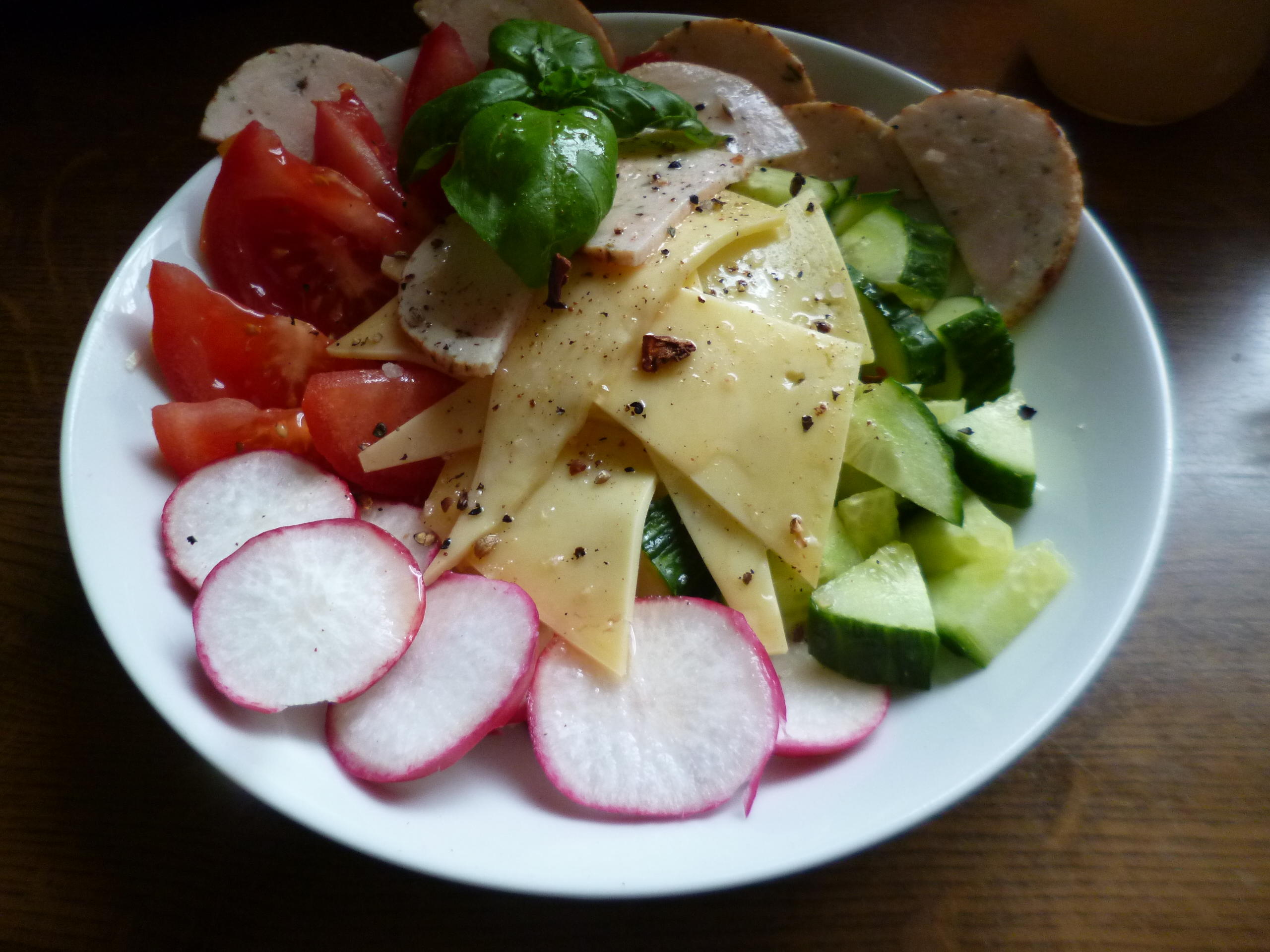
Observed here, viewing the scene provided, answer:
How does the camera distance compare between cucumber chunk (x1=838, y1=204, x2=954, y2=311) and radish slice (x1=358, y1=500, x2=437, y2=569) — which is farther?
cucumber chunk (x1=838, y1=204, x2=954, y2=311)

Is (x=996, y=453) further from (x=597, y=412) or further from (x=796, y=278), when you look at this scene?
(x=597, y=412)

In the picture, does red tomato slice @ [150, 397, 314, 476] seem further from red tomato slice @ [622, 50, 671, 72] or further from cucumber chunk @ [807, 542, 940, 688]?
red tomato slice @ [622, 50, 671, 72]

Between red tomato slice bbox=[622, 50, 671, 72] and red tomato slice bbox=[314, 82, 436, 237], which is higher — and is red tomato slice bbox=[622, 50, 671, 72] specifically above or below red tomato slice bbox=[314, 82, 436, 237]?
above

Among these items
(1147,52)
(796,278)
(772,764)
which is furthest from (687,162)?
(1147,52)

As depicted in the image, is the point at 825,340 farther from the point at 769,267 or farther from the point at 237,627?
the point at 237,627

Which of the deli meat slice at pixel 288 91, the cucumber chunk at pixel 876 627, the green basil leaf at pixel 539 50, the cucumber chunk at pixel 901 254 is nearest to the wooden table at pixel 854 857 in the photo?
the cucumber chunk at pixel 876 627

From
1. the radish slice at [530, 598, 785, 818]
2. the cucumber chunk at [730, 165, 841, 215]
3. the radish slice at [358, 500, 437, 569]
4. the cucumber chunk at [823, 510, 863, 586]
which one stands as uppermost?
the cucumber chunk at [730, 165, 841, 215]

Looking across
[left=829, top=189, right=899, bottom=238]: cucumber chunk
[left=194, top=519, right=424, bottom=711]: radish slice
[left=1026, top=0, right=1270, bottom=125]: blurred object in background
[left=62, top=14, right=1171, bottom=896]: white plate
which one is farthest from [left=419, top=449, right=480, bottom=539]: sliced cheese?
[left=1026, top=0, right=1270, bottom=125]: blurred object in background
